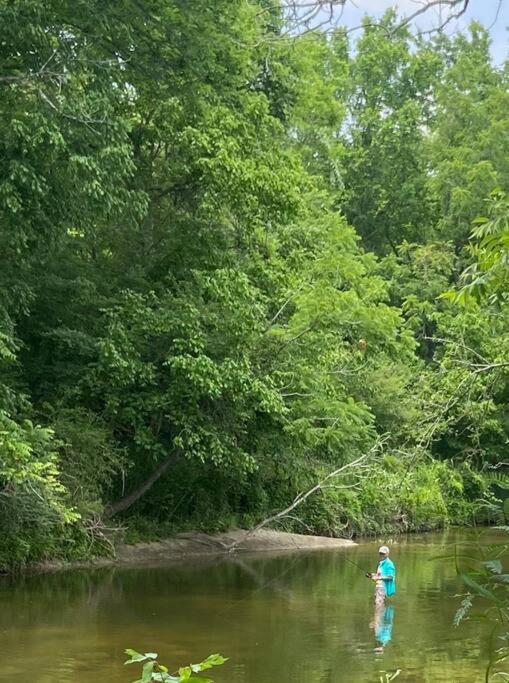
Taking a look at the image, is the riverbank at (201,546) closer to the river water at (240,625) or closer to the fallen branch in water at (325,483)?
Result: the fallen branch in water at (325,483)

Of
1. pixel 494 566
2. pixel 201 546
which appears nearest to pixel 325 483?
pixel 201 546

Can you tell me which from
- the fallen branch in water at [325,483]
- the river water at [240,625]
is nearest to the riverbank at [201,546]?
the fallen branch in water at [325,483]

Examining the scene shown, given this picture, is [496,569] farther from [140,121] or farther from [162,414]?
[140,121]

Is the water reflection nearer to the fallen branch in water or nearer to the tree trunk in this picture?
the fallen branch in water

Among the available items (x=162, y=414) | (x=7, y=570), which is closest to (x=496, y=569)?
(x=7, y=570)

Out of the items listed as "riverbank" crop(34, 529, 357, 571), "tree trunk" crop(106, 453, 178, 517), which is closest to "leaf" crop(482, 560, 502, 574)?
"riverbank" crop(34, 529, 357, 571)

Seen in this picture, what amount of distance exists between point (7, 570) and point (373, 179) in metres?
29.9

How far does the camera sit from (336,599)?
49.0 feet

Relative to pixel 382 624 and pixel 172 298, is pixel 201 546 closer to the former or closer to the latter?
pixel 172 298

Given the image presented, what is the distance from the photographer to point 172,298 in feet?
59.4

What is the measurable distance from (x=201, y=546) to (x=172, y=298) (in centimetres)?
534

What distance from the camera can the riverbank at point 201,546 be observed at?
17.2 meters

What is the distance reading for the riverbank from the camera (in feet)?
56.5

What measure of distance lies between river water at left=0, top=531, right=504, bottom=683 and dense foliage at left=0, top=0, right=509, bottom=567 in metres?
1.51
